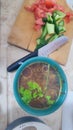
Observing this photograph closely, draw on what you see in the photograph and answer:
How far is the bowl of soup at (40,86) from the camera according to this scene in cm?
82

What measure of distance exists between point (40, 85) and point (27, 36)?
14 cm

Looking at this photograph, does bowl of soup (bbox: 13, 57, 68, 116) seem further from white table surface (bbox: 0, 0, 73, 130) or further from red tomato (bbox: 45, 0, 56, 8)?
red tomato (bbox: 45, 0, 56, 8)

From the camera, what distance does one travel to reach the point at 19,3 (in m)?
0.90

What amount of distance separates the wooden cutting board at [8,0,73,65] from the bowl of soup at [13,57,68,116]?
0.05 metres

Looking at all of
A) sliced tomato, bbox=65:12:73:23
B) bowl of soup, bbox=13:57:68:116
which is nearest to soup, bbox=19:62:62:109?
bowl of soup, bbox=13:57:68:116

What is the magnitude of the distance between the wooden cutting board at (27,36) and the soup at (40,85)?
0.17 ft

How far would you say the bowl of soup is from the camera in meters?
0.82

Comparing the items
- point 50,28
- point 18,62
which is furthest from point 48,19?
point 18,62

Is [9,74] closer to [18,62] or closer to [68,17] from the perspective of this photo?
[18,62]

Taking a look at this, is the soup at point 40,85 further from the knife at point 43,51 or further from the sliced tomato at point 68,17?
the sliced tomato at point 68,17

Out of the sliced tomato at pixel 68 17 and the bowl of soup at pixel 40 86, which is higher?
the sliced tomato at pixel 68 17

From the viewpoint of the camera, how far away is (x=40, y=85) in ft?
2.73

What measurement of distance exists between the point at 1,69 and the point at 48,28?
0.16 meters

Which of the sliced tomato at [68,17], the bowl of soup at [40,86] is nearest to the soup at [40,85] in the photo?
the bowl of soup at [40,86]
